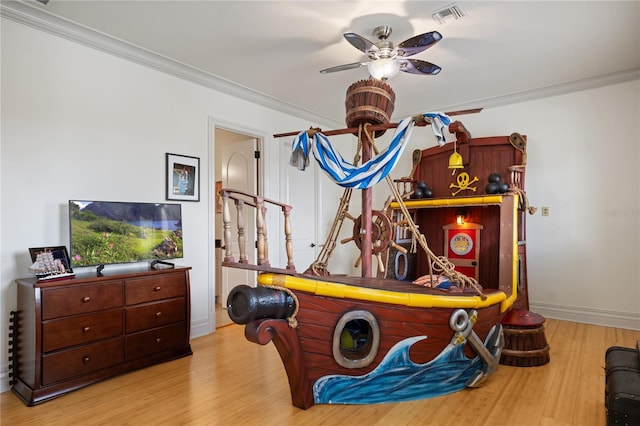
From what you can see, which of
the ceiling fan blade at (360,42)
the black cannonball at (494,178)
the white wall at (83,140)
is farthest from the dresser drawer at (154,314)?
the black cannonball at (494,178)

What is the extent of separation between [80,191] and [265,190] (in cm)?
219

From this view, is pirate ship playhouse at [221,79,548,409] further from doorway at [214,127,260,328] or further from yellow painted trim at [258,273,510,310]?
doorway at [214,127,260,328]

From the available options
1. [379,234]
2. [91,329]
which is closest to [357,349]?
[379,234]

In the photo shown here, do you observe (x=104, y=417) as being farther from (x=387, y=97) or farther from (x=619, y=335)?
(x=619, y=335)

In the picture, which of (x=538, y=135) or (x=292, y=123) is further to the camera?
(x=292, y=123)

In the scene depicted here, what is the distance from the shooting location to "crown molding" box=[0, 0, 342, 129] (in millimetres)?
2787

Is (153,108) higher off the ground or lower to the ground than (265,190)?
higher

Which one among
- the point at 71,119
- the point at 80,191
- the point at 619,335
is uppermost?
the point at 71,119

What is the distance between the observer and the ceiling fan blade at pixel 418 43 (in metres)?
2.66

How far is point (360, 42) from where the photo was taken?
2801 millimetres

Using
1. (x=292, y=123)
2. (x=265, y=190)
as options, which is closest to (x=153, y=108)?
(x=265, y=190)

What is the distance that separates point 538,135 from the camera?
4.72 meters

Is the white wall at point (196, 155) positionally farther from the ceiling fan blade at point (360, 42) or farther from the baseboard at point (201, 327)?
the ceiling fan blade at point (360, 42)

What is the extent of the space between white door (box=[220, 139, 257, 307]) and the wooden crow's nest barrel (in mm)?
2362
